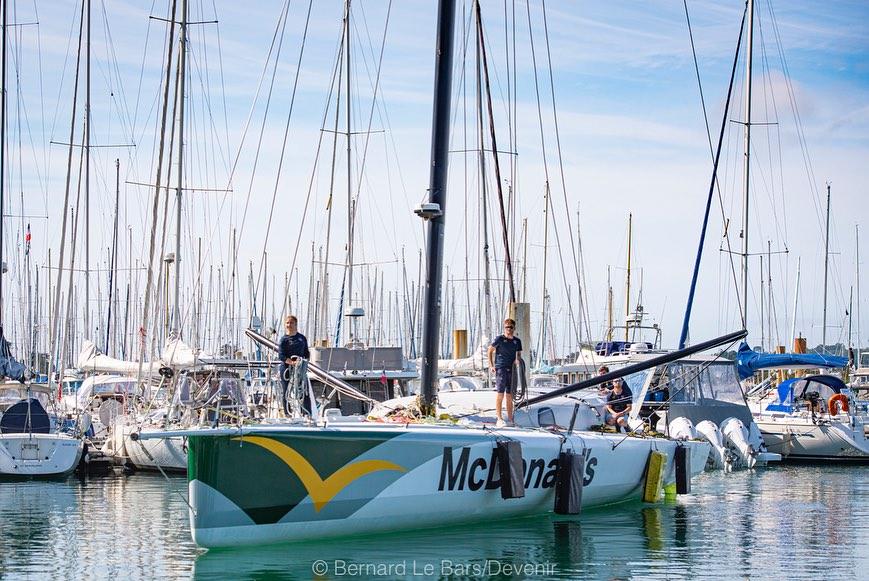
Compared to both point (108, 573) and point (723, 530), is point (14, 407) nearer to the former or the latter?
point (108, 573)

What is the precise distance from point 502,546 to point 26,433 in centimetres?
1544

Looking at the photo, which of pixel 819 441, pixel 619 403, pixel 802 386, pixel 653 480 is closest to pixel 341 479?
pixel 653 480

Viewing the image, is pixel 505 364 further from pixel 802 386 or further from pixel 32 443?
pixel 802 386

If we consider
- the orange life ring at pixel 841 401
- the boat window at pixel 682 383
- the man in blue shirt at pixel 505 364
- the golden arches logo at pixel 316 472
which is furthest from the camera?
the orange life ring at pixel 841 401

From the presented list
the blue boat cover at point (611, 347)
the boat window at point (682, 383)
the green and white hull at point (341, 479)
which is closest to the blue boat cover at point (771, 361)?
the boat window at point (682, 383)

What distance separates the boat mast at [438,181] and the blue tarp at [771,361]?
1770cm

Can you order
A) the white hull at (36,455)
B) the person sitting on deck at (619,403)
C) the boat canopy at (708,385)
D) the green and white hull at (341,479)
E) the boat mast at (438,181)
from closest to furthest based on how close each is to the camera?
the green and white hull at (341,479) < the boat mast at (438,181) < the person sitting on deck at (619,403) < the white hull at (36,455) < the boat canopy at (708,385)

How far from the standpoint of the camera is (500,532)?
16.9m

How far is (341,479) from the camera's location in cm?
1511

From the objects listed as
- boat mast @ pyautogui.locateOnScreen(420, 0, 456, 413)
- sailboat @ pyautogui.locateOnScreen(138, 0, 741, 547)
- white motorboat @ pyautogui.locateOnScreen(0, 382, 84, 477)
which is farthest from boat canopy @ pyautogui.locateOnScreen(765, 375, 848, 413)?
boat mast @ pyautogui.locateOnScreen(420, 0, 456, 413)

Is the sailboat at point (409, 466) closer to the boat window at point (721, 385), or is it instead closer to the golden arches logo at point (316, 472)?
the golden arches logo at point (316, 472)

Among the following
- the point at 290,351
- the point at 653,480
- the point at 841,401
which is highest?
the point at 290,351

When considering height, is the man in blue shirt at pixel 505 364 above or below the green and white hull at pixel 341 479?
above

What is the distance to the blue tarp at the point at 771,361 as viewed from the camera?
3459 centimetres
